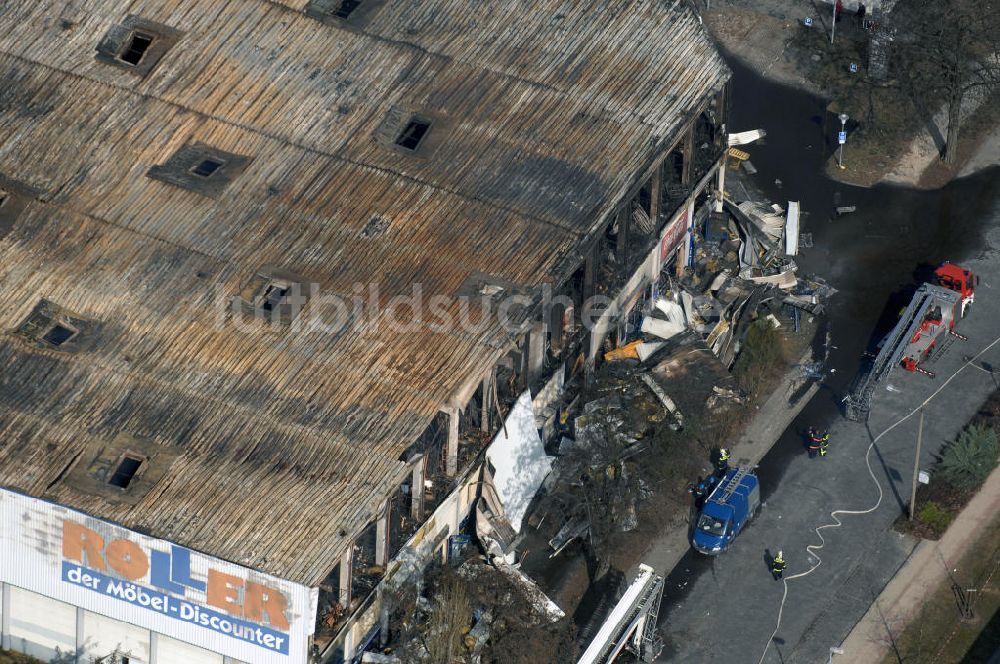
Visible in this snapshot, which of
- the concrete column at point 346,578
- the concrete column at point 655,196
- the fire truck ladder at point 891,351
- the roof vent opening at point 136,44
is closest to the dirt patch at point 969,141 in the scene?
the fire truck ladder at point 891,351

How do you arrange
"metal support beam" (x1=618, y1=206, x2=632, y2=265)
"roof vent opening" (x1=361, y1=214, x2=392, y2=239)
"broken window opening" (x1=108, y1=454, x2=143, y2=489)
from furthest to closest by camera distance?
"metal support beam" (x1=618, y1=206, x2=632, y2=265) → "roof vent opening" (x1=361, y1=214, x2=392, y2=239) → "broken window opening" (x1=108, y1=454, x2=143, y2=489)

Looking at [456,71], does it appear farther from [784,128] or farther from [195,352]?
[784,128]

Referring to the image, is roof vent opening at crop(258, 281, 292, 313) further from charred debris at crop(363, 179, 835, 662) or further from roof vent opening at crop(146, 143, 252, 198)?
charred debris at crop(363, 179, 835, 662)

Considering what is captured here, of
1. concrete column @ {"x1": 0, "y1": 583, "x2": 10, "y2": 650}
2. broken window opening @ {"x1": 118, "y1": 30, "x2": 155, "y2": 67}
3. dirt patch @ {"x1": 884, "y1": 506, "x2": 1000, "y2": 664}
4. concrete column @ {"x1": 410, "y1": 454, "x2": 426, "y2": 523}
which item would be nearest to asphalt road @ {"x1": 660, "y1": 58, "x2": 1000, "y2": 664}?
dirt patch @ {"x1": 884, "y1": 506, "x2": 1000, "y2": 664}

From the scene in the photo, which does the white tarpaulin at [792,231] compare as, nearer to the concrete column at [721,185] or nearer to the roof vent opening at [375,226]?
the concrete column at [721,185]

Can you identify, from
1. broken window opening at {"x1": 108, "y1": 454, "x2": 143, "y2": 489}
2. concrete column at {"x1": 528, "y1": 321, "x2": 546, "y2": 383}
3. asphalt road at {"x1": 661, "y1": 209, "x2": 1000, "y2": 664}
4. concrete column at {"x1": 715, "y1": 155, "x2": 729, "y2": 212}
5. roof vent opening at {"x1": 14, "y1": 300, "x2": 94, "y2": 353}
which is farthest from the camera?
concrete column at {"x1": 715, "y1": 155, "x2": 729, "y2": 212}

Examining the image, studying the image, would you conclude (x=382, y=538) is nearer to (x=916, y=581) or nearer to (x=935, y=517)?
(x=916, y=581)

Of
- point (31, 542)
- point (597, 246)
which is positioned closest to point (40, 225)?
point (31, 542)
